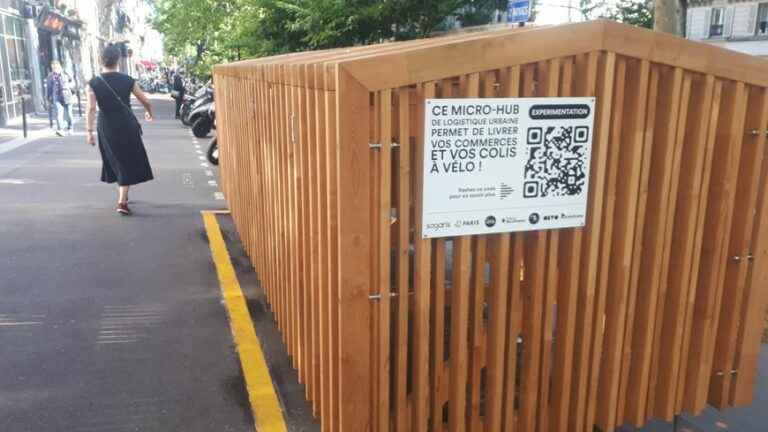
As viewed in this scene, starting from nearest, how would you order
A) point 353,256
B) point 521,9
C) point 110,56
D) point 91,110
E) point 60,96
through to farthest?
point 353,256 < point 110,56 < point 91,110 < point 521,9 < point 60,96

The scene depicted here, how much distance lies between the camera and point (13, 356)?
443cm

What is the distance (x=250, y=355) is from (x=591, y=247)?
2.52 m

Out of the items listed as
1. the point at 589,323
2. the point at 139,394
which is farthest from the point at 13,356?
the point at 589,323

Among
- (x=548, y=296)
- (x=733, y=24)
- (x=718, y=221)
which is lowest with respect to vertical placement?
(x=548, y=296)

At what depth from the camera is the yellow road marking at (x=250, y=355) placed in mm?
3736

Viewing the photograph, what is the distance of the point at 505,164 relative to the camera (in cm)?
289

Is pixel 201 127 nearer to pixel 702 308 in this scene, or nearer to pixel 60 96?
pixel 60 96

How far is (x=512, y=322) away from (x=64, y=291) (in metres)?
4.25

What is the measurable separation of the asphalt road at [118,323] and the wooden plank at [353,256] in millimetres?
911

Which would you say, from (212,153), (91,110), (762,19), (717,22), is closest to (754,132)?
(91,110)

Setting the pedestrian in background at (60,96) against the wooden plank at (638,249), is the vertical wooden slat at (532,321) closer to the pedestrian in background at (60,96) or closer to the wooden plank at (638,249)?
the wooden plank at (638,249)

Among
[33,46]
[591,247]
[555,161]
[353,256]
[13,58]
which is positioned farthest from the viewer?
[33,46]

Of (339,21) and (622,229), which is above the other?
(339,21)

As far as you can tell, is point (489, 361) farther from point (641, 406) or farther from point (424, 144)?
point (424, 144)
